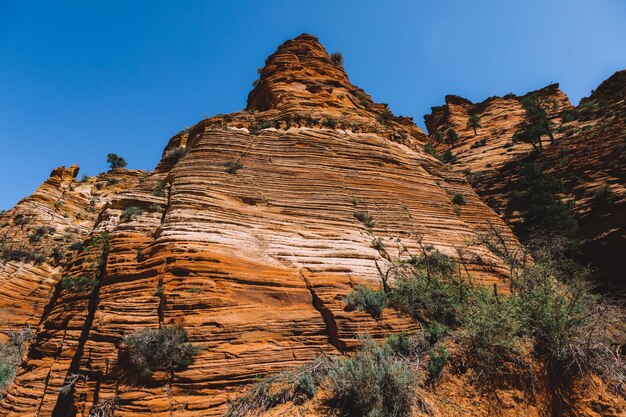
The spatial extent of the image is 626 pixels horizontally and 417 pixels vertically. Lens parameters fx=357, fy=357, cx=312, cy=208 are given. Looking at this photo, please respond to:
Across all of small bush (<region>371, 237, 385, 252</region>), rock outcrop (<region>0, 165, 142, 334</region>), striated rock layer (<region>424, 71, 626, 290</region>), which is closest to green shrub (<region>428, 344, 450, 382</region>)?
small bush (<region>371, 237, 385, 252</region>)

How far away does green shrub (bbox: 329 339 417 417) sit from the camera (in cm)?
688

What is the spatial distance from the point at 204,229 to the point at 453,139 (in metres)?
52.0

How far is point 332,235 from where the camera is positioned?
12867 mm

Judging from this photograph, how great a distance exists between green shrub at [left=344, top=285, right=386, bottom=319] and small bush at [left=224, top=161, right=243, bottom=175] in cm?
718

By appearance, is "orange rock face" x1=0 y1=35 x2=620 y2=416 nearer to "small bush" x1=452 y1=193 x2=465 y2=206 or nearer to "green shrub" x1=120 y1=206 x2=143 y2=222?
"green shrub" x1=120 y1=206 x2=143 y2=222

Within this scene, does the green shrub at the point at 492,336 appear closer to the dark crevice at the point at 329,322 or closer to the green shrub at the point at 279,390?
the dark crevice at the point at 329,322

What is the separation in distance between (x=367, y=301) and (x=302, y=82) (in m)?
18.0

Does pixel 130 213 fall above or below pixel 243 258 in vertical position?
above

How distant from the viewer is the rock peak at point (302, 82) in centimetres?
2220

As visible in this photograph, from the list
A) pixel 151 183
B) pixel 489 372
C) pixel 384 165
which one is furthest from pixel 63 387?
pixel 384 165

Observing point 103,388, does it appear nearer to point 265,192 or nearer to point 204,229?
point 204,229

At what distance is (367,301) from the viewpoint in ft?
33.7

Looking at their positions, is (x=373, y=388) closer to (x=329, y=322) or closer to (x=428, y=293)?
(x=329, y=322)

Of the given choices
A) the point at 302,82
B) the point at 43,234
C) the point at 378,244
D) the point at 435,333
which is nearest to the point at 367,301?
the point at 435,333
